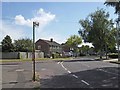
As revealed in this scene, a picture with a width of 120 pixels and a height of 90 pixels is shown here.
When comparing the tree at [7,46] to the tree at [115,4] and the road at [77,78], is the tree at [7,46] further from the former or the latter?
the tree at [115,4]

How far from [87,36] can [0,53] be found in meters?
23.9

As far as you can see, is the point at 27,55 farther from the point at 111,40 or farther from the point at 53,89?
the point at 53,89

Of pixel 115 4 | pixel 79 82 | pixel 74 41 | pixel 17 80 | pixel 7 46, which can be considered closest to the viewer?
pixel 79 82

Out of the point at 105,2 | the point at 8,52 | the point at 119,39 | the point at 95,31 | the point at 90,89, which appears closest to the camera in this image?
the point at 90,89

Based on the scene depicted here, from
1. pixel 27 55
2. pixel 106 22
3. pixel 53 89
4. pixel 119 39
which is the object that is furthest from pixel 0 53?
pixel 53 89

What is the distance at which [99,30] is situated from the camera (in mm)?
79625

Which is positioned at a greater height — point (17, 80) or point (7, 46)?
point (7, 46)

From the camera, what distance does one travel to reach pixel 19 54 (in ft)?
269

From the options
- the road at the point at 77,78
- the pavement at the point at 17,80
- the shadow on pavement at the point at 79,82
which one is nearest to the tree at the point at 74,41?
the road at the point at 77,78

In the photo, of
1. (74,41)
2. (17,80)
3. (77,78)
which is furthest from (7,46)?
(17,80)

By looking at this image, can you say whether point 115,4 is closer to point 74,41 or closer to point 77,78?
point 77,78

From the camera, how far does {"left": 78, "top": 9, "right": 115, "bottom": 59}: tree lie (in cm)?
7994

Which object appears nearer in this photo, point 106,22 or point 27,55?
point 106,22

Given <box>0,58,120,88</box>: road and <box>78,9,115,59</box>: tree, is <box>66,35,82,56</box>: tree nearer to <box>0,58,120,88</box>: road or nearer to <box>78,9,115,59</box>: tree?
<box>78,9,115,59</box>: tree
